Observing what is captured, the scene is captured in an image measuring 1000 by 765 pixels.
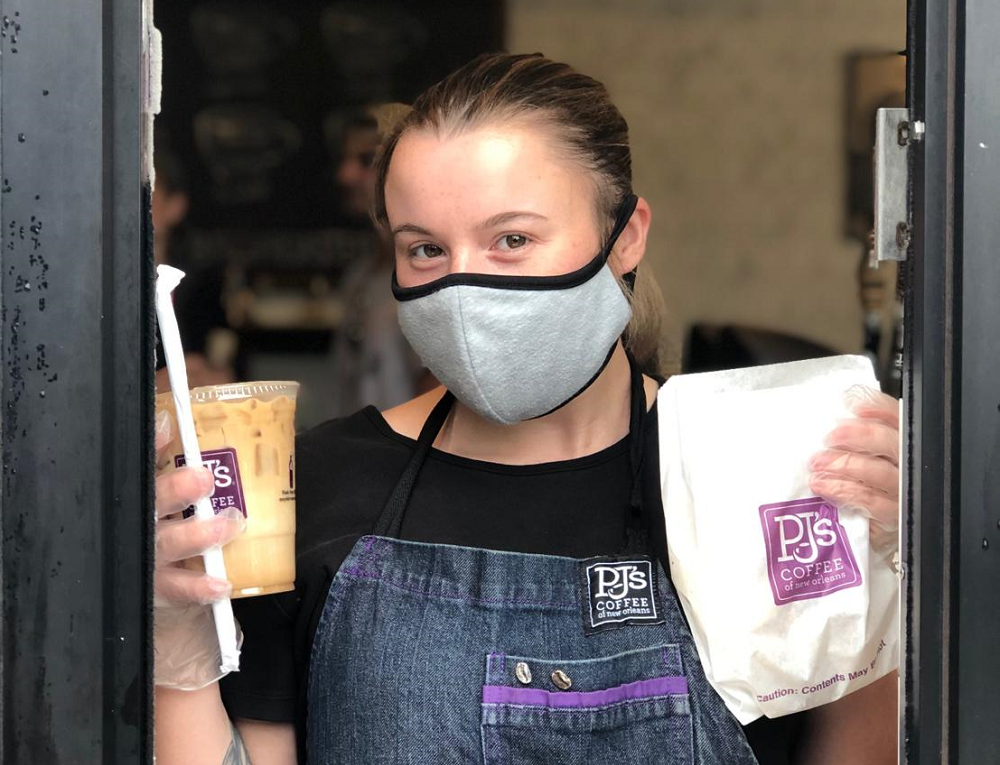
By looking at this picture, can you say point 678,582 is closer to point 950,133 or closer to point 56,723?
point 950,133

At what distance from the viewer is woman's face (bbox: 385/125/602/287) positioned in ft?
5.02

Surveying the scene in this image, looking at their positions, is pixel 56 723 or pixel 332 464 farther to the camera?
pixel 332 464

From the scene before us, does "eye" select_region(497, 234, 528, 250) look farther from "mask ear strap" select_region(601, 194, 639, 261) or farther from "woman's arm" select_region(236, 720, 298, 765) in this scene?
"woman's arm" select_region(236, 720, 298, 765)

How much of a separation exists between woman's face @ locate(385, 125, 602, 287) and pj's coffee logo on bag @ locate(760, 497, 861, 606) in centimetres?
42

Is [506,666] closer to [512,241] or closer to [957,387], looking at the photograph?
[512,241]

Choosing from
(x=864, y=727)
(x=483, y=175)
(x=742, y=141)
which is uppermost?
(x=742, y=141)

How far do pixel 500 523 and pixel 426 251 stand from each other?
38 cm

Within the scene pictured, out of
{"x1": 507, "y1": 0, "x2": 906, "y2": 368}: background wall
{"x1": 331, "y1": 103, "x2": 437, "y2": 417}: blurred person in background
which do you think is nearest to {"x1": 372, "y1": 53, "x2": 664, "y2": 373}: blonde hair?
{"x1": 331, "y1": 103, "x2": 437, "y2": 417}: blurred person in background

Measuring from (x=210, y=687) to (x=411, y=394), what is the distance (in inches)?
107

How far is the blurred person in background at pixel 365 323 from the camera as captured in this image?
13.8ft

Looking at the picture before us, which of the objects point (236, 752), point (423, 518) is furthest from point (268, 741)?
point (423, 518)

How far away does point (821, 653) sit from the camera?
1.47m

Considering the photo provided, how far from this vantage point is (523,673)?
1.50 meters

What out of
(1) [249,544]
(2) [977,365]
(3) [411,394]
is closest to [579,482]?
(1) [249,544]
